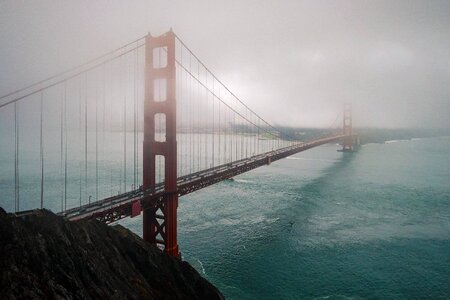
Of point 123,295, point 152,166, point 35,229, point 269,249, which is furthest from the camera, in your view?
point 269,249

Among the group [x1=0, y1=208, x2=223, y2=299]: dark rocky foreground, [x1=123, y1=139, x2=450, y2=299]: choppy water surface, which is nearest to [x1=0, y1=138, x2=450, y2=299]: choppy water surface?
[x1=123, y1=139, x2=450, y2=299]: choppy water surface

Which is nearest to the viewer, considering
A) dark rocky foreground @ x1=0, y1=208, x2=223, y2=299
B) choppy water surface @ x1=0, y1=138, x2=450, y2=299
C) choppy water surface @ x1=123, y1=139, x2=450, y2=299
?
dark rocky foreground @ x1=0, y1=208, x2=223, y2=299

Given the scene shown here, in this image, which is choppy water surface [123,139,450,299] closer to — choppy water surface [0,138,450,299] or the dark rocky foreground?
choppy water surface [0,138,450,299]

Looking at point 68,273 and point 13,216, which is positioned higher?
point 13,216

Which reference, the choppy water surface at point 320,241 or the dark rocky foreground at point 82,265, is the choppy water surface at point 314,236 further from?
the dark rocky foreground at point 82,265

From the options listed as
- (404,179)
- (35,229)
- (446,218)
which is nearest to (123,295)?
(35,229)

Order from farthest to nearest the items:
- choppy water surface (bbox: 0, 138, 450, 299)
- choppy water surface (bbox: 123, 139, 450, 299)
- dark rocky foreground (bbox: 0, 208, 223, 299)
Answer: choppy water surface (bbox: 0, 138, 450, 299)
choppy water surface (bbox: 123, 139, 450, 299)
dark rocky foreground (bbox: 0, 208, 223, 299)

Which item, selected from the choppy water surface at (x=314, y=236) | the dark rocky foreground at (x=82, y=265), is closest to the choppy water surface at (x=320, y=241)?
the choppy water surface at (x=314, y=236)

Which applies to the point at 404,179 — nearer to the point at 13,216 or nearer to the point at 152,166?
the point at 152,166
